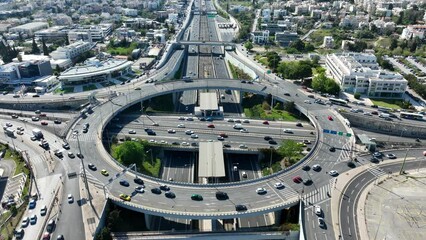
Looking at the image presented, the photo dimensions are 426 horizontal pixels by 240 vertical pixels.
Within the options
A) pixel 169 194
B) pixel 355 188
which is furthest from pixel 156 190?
pixel 355 188

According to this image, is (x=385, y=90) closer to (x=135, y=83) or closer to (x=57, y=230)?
(x=135, y=83)

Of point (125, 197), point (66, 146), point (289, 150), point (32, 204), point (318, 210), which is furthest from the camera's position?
point (289, 150)

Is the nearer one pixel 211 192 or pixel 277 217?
pixel 277 217

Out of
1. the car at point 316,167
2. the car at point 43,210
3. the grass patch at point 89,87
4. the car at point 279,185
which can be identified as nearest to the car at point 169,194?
the car at point 279,185

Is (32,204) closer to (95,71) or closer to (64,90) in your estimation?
(64,90)

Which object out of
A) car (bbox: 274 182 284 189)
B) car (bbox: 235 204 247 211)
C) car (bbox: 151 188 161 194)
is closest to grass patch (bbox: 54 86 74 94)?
car (bbox: 151 188 161 194)

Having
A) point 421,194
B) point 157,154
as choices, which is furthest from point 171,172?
point 421,194

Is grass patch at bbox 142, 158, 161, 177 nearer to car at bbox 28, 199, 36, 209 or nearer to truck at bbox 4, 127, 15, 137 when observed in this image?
car at bbox 28, 199, 36, 209

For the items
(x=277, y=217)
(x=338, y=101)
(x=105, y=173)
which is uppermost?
(x=338, y=101)
